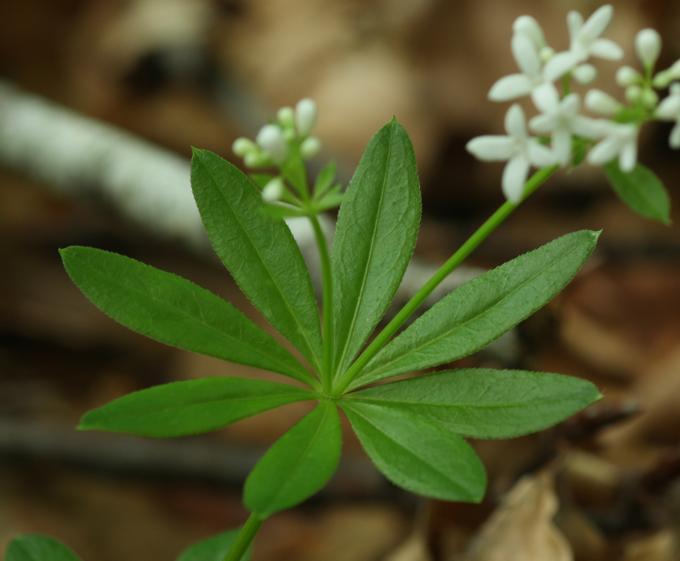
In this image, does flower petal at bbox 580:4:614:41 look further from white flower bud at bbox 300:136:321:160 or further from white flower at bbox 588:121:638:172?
white flower bud at bbox 300:136:321:160

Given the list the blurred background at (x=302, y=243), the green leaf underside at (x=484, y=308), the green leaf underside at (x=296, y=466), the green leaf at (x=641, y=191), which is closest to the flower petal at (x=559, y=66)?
the green leaf at (x=641, y=191)

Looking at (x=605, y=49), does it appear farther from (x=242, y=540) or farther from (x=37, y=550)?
(x=37, y=550)

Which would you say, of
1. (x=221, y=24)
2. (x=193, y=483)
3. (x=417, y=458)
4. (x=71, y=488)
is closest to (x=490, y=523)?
(x=417, y=458)

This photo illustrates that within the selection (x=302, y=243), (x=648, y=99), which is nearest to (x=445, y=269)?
(x=648, y=99)

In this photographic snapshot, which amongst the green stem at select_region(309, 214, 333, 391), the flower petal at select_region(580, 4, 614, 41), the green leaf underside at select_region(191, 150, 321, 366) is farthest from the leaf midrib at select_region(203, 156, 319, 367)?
the flower petal at select_region(580, 4, 614, 41)

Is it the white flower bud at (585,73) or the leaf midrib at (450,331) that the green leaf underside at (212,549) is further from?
the white flower bud at (585,73)

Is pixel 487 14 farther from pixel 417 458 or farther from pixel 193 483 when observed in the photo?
pixel 417 458
